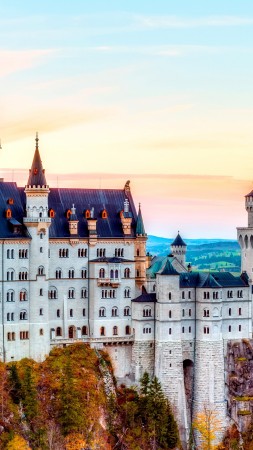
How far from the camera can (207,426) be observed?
154250mm

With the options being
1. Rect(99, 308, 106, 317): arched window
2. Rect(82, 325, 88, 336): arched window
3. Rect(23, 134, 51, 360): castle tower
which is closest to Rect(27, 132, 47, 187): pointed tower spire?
Rect(23, 134, 51, 360): castle tower

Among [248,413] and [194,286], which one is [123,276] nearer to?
[194,286]

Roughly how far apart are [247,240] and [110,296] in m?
27.2

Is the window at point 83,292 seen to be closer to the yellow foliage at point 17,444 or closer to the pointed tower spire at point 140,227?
the pointed tower spire at point 140,227

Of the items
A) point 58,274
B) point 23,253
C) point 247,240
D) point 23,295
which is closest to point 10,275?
point 23,295

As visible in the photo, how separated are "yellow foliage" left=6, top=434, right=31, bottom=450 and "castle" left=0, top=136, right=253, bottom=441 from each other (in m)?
14.1

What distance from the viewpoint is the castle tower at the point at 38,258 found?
481 ft

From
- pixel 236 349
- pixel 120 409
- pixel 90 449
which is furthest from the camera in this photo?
pixel 236 349

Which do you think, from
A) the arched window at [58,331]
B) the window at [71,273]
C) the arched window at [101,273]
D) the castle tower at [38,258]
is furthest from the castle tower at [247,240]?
the castle tower at [38,258]

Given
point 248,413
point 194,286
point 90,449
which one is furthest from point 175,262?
point 90,449

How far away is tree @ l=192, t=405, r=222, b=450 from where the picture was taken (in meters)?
154

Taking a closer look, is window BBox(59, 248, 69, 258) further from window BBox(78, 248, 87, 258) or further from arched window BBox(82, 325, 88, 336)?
arched window BBox(82, 325, 88, 336)

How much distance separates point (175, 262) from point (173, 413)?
2531cm

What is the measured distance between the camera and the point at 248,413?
532 ft
